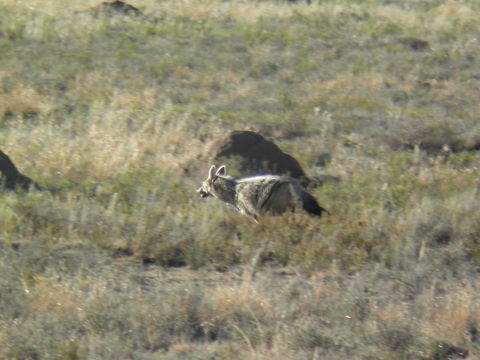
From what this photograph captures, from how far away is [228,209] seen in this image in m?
8.36

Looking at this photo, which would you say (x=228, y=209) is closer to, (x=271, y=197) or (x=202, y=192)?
(x=202, y=192)

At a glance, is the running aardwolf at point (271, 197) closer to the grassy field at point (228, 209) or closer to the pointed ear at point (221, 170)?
the grassy field at point (228, 209)

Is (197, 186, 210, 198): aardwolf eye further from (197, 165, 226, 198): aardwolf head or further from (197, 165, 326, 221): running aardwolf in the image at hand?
(197, 165, 326, 221): running aardwolf

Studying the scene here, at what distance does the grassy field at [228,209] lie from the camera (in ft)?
18.1

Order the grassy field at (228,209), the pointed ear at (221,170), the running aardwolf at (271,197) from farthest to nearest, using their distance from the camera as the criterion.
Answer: the pointed ear at (221,170), the running aardwolf at (271,197), the grassy field at (228,209)

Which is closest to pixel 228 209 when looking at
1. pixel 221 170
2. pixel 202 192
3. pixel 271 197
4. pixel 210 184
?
pixel 210 184

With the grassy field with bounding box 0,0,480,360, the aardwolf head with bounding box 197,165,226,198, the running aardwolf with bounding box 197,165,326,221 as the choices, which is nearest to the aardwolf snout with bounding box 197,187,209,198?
the aardwolf head with bounding box 197,165,226,198

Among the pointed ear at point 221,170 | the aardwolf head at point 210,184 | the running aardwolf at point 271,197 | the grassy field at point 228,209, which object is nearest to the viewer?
the grassy field at point 228,209

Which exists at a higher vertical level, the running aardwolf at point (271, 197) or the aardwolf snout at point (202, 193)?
the running aardwolf at point (271, 197)

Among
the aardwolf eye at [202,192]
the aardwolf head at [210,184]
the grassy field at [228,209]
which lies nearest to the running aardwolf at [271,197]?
the grassy field at [228,209]

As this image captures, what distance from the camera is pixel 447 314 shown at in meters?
5.68

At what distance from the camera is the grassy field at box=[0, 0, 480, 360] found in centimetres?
553

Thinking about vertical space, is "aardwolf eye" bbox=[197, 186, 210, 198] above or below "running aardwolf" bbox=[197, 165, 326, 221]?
below

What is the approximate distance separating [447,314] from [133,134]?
6.04 metres
